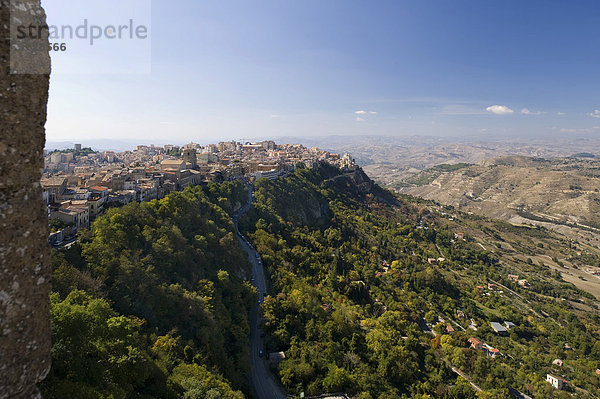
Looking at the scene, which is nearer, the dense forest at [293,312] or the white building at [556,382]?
the dense forest at [293,312]

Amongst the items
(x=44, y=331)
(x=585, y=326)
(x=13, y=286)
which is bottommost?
(x=585, y=326)

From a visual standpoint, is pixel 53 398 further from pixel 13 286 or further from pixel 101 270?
pixel 101 270

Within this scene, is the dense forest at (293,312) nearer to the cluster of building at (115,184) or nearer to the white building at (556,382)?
the white building at (556,382)

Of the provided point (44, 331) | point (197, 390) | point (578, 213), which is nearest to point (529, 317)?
point (197, 390)

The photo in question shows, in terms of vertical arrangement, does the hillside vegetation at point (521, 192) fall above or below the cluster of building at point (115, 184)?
below

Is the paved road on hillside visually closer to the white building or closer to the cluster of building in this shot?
the cluster of building

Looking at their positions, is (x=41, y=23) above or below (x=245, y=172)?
above

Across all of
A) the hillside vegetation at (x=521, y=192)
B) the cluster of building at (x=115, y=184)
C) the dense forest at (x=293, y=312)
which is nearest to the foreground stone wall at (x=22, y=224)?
the dense forest at (x=293, y=312)
